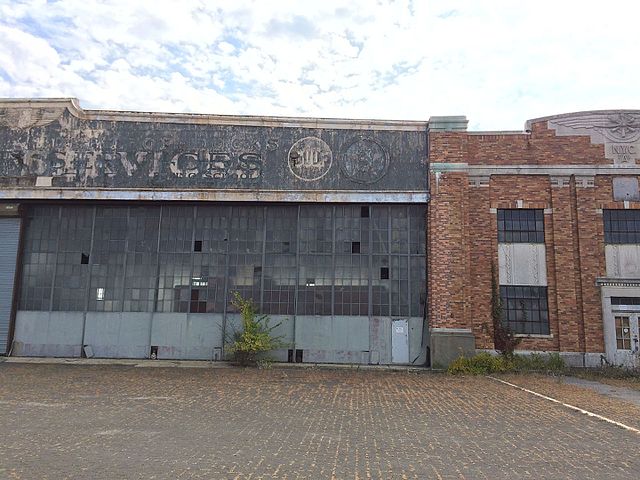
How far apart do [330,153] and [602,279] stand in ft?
33.0

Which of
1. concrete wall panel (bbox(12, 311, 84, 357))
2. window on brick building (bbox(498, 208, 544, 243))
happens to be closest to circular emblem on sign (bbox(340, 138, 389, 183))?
window on brick building (bbox(498, 208, 544, 243))

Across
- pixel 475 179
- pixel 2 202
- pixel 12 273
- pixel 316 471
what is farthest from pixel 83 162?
pixel 316 471

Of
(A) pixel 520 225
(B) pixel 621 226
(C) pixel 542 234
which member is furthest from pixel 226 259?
(B) pixel 621 226

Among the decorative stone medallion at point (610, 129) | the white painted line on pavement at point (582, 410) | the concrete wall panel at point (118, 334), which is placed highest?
the decorative stone medallion at point (610, 129)

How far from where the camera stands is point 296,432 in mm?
7605

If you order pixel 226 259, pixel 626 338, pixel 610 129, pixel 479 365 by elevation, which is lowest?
pixel 479 365

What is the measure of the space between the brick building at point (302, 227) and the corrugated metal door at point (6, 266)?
0.05 m

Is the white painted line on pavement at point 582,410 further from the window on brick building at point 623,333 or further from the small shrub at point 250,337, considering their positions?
the small shrub at point 250,337

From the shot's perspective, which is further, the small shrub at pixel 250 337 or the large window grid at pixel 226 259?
the large window grid at pixel 226 259

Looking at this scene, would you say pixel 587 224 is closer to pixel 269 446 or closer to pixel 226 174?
pixel 226 174

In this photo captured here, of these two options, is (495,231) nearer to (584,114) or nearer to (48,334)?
(584,114)

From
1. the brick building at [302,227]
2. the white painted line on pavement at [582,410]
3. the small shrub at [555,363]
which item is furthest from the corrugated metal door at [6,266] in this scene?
the small shrub at [555,363]

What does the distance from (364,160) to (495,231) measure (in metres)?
5.17

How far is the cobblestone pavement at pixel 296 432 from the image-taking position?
587 centimetres
